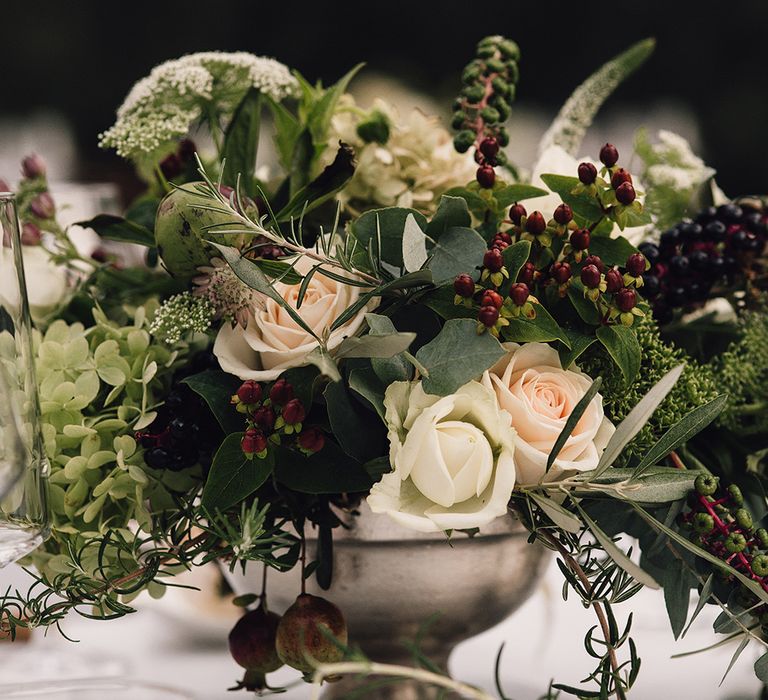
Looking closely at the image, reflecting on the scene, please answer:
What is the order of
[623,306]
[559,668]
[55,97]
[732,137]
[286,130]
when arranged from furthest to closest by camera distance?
[55,97] < [732,137] < [559,668] < [286,130] < [623,306]

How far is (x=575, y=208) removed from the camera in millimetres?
491

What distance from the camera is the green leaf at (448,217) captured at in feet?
1.56

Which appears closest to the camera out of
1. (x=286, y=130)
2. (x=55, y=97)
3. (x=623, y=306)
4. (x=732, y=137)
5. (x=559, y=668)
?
(x=623, y=306)

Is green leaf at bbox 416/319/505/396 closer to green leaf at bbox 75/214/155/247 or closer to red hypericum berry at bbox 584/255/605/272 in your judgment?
red hypericum berry at bbox 584/255/605/272

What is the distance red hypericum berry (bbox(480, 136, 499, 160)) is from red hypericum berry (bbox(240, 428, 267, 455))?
19cm

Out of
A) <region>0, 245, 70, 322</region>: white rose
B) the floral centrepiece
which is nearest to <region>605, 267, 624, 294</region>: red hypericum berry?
the floral centrepiece

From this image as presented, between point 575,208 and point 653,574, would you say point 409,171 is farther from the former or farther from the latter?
point 653,574

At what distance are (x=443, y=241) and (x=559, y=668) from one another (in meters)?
0.45

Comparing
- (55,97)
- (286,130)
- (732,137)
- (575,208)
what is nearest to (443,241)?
(575,208)

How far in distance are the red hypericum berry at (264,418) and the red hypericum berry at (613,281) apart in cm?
17

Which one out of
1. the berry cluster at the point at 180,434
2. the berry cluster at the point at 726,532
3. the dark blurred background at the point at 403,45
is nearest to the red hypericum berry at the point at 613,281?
the berry cluster at the point at 726,532

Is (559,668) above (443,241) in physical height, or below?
below

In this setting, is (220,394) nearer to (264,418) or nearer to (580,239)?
(264,418)

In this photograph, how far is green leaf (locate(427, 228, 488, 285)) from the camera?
1.52 ft
